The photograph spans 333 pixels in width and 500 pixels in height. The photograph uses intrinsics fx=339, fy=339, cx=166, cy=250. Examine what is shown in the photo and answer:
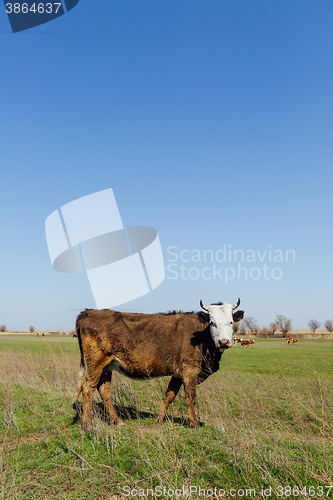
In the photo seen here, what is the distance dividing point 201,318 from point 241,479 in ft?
16.2

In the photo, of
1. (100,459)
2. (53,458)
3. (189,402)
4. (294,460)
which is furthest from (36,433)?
(294,460)

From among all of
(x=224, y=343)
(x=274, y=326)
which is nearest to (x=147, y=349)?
(x=224, y=343)

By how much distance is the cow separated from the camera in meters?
8.57

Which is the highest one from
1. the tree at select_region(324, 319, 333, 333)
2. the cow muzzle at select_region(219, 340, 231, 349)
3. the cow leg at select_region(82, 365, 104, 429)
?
the cow muzzle at select_region(219, 340, 231, 349)

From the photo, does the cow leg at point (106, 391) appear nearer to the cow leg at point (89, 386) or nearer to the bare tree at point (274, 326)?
the cow leg at point (89, 386)

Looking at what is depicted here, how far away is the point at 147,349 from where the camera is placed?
878 centimetres

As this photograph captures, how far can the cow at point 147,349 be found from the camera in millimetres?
8570

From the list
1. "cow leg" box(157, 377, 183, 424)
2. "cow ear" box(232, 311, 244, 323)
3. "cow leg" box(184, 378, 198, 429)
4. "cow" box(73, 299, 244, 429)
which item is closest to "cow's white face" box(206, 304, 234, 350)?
"cow" box(73, 299, 244, 429)

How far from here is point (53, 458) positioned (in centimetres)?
617

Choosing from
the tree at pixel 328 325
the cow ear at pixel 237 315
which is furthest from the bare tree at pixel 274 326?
the cow ear at pixel 237 315

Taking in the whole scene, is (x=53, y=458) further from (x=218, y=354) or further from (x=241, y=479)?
(x=218, y=354)

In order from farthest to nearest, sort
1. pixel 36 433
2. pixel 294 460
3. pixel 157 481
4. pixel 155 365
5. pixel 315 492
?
pixel 155 365 < pixel 36 433 < pixel 294 460 < pixel 157 481 < pixel 315 492

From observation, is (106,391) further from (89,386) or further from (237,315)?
(237,315)

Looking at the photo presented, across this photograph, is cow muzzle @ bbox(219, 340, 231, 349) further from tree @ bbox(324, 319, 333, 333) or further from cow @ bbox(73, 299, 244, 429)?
tree @ bbox(324, 319, 333, 333)
